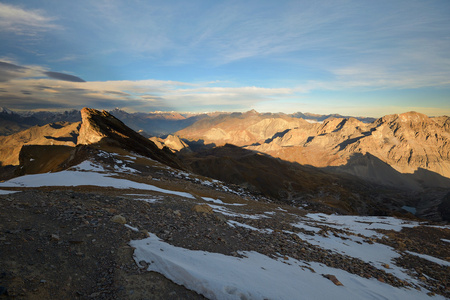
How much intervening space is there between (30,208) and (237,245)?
957 cm

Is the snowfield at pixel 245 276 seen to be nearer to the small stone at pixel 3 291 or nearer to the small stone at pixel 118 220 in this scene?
the small stone at pixel 118 220

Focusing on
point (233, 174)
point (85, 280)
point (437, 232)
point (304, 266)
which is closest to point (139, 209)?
point (85, 280)

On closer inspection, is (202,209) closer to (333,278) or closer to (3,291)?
(333,278)

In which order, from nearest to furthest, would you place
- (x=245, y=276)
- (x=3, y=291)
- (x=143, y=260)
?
(x=3, y=291), (x=143, y=260), (x=245, y=276)

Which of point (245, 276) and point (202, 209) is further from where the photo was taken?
point (202, 209)

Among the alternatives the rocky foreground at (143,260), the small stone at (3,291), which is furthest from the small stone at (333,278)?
the small stone at (3,291)

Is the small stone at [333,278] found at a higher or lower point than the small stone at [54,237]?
lower

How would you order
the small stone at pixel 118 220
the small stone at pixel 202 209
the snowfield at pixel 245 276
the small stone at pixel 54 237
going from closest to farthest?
1. the snowfield at pixel 245 276
2. the small stone at pixel 54 237
3. the small stone at pixel 118 220
4. the small stone at pixel 202 209

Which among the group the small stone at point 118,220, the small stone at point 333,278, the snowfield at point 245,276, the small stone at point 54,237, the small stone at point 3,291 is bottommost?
the small stone at point 333,278

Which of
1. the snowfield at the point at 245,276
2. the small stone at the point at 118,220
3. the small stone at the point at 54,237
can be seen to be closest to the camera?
the snowfield at the point at 245,276

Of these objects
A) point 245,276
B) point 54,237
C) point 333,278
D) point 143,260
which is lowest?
point 333,278

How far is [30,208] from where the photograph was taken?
30.5 ft

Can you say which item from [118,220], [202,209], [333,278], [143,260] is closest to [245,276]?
[143,260]

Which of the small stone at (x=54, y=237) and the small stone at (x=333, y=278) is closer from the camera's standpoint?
the small stone at (x=54, y=237)
